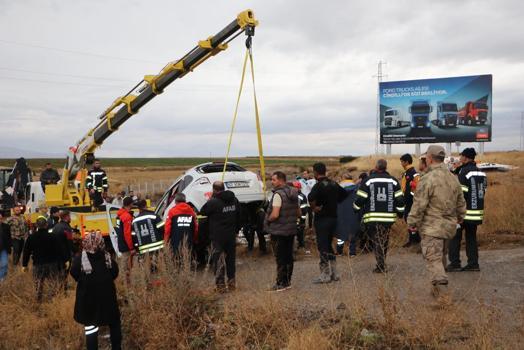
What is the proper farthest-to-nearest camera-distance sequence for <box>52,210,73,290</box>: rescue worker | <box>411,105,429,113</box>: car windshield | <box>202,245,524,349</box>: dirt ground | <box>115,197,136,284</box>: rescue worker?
<box>411,105,429,113</box>: car windshield, <box>52,210,73,290</box>: rescue worker, <box>115,197,136,284</box>: rescue worker, <box>202,245,524,349</box>: dirt ground

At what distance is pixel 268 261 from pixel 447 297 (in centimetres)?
647

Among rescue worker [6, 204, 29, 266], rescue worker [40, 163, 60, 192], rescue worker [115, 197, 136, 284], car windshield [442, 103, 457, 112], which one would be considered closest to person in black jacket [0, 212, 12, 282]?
rescue worker [6, 204, 29, 266]

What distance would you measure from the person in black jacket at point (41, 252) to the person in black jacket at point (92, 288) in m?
3.42

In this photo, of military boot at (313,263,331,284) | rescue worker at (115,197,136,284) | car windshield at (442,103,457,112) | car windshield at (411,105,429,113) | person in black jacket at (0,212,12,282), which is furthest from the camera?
car windshield at (411,105,429,113)

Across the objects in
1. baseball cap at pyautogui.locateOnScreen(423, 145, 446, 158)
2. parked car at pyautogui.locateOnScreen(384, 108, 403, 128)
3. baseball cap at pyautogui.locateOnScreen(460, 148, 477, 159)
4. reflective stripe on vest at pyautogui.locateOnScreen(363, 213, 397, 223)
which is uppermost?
parked car at pyautogui.locateOnScreen(384, 108, 403, 128)

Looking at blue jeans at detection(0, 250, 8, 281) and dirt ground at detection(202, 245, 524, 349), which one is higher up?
dirt ground at detection(202, 245, 524, 349)

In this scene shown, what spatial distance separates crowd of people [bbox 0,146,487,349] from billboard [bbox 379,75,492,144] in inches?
936

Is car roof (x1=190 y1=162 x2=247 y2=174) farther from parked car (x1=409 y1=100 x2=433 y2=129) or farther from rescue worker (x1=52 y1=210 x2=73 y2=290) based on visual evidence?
parked car (x1=409 y1=100 x2=433 y2=129)

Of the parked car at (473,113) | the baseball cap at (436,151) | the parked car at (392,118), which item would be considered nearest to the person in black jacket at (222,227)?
the baseball cap at (436,151)

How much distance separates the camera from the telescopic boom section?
11312 mm

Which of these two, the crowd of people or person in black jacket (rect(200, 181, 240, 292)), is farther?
person in black jacket (rect(200, 181, 240, 292))

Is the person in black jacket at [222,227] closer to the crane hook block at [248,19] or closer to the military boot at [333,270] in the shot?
the military boot at [333,270]

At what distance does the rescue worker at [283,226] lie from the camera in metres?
7.64

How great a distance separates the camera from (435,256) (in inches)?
254
